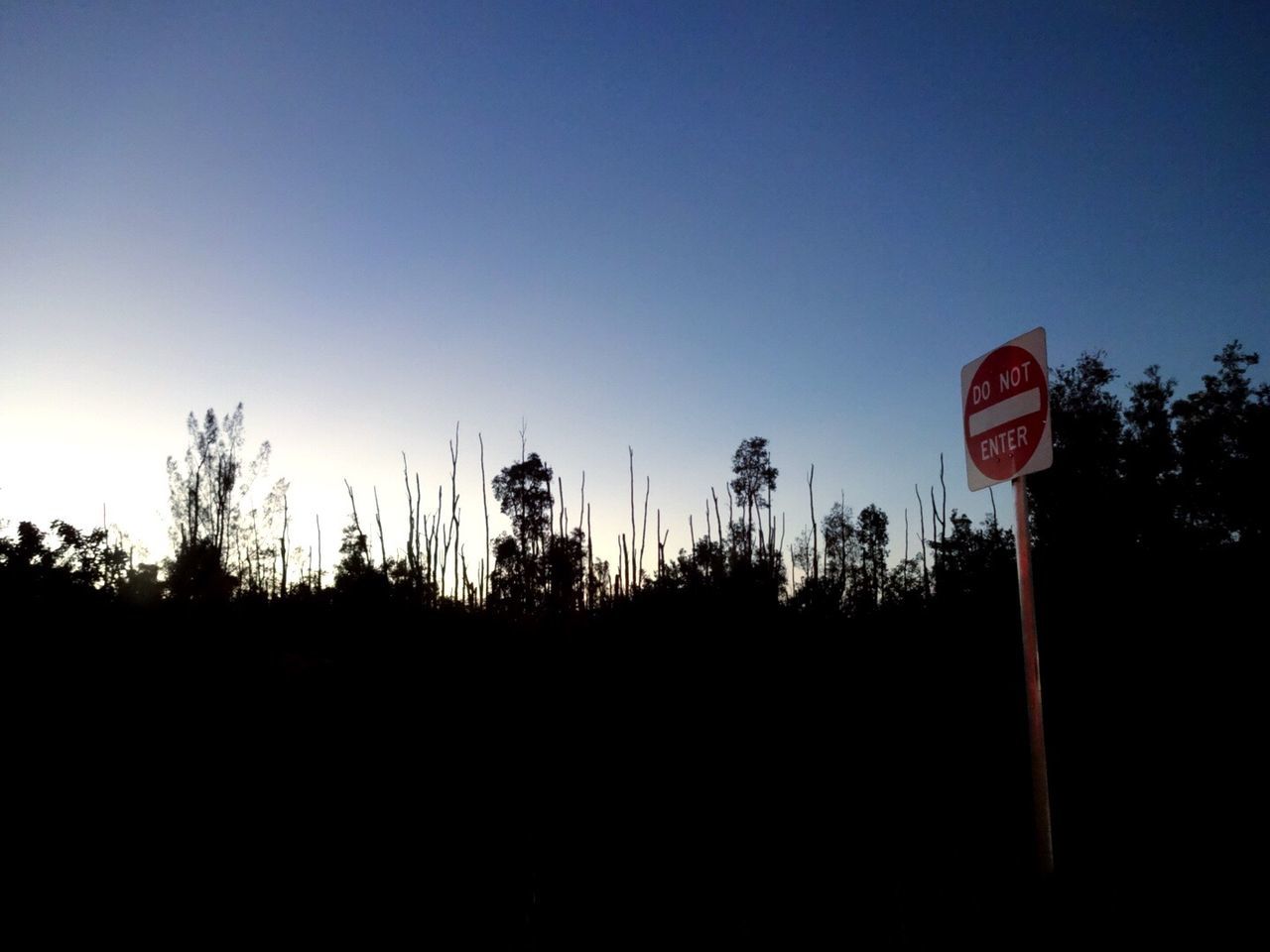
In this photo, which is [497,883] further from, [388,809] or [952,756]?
[952,756]

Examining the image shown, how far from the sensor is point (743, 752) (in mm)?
5441

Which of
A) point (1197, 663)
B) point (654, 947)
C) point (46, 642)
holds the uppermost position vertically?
point (46, 642)

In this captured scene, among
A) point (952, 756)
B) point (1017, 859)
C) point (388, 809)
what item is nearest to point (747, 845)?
point (1017, 859)

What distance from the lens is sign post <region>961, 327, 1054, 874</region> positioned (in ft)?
10.7

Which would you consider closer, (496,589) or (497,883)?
(497,883)

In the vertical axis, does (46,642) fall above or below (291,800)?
above

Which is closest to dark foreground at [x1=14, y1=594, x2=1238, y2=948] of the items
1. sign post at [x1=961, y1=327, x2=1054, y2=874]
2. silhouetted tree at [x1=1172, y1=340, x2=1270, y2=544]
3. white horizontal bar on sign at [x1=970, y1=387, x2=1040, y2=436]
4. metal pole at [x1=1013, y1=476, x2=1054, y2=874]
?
metal pole at [x1=1013, y1=476, x2=1054, y2=874]

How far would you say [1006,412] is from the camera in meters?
3.50

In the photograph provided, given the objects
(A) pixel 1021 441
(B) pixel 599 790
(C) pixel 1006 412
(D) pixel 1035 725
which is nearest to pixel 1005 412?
(C) pixel 1006 412

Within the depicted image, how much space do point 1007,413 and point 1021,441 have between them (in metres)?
0.16

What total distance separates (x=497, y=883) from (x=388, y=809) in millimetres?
1079

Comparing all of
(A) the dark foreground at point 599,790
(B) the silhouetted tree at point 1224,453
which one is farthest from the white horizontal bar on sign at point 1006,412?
(B) the silhouetted tree at point 1224,453

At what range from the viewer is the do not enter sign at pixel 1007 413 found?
3.30 m

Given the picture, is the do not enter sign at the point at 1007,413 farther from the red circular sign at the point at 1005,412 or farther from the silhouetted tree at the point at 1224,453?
the silhouetted tree at the point at 1224,453
